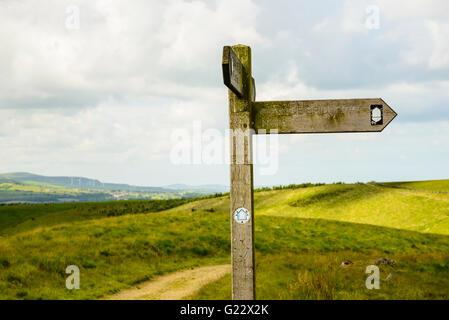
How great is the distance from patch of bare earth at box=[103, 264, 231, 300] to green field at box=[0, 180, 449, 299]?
1.89 feet

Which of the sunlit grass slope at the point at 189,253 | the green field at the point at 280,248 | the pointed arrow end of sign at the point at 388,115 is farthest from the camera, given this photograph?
the sunlit grass slope at the point at 189,253

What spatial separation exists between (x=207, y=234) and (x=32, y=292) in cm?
1363

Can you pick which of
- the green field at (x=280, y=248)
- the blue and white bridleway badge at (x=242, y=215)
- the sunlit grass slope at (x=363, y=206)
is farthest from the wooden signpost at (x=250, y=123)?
the sunlit grass slope at (x=363, y=206)

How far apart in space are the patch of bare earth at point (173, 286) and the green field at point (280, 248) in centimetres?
58

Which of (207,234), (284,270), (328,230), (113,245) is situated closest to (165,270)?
(113,245)

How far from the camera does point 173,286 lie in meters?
14.0

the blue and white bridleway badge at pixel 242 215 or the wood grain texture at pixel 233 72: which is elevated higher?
the wood grain texture at pixel 233 72

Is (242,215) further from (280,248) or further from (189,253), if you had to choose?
(280,248)

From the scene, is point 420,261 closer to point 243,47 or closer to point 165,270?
point 165,270

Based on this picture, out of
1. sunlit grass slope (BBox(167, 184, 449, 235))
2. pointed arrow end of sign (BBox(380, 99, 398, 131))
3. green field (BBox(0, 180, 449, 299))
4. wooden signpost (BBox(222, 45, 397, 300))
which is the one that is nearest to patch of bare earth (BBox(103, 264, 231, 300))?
green field (BBox(0, 180, 449, 299))

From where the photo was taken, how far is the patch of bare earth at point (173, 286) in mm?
12352

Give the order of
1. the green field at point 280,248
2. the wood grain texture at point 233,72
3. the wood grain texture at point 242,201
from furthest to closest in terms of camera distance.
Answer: the green field at point 280,248, the wood grain texture at point 242,201, the wood grain texture at point 233,72

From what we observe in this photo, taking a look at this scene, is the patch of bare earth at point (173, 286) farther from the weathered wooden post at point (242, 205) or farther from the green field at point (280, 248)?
the weathered wooden post at point (242, 205)

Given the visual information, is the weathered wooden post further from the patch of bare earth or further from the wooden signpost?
the patch of bare earth
